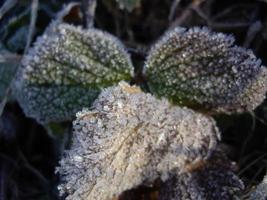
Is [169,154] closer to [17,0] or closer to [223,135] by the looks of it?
[223,135]

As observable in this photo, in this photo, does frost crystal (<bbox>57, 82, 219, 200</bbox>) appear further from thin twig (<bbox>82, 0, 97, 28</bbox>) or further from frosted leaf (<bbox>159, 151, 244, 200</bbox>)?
thin twig (<bbox>82, 0, 97, 28</bbox>)

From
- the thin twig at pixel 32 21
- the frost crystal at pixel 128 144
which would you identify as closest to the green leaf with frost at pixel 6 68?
the thin twig at pixel 32 21

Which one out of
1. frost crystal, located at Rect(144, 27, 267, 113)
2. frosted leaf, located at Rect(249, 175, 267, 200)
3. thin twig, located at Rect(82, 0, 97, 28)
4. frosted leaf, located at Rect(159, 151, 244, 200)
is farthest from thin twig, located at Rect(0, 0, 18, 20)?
frosted leaf, located at Rect(249, 175, 267, 200)

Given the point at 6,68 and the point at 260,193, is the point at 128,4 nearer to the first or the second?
the point at 6,68

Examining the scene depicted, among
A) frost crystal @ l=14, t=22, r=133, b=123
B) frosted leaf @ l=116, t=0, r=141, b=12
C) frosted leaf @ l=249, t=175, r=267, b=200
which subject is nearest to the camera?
frosted leaf @ l=249, t=175, r=267, b=200

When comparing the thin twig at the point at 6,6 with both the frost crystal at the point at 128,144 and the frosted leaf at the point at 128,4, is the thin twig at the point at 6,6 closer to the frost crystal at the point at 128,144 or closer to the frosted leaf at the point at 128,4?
the frosted leaf at the point at 128,4

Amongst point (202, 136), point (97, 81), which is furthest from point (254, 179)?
point (97, 81)

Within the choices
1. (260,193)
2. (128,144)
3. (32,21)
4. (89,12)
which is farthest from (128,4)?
(260,193)
